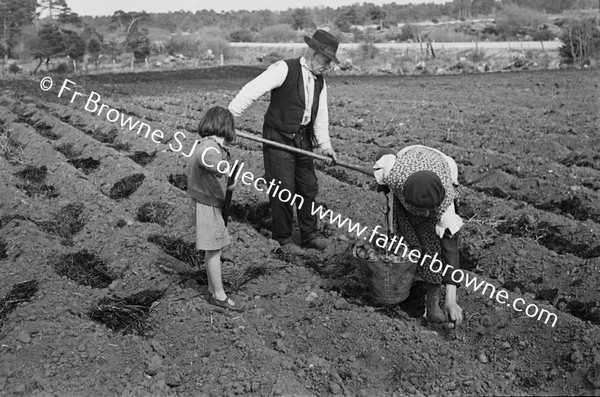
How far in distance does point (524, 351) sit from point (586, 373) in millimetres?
389

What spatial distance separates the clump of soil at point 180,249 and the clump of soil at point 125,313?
2.40 feet

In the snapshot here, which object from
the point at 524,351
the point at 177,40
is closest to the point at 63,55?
the point at 177,40

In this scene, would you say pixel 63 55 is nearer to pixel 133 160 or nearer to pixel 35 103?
pixel 35 103

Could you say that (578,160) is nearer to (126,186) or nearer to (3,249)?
(126,186)

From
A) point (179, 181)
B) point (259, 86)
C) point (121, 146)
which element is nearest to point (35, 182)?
point (179, 181)

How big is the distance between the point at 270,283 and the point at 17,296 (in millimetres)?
1684

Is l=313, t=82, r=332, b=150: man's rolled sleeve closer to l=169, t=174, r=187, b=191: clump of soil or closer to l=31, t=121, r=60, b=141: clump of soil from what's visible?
l=169, t=174, r=187, b=191: clump of soil

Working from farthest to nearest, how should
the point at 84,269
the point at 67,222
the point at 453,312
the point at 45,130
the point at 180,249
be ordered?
the point at 45,130 < the point at 67,222 < the point at 180,249 < the point at 84,269 < the point at 453,312

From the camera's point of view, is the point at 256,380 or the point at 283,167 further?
the point at 283,167

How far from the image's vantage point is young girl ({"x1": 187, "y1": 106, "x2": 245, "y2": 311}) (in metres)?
4.00

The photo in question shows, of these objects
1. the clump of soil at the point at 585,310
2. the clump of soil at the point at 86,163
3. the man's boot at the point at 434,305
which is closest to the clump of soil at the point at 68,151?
the clump of soil at the point at 86,163

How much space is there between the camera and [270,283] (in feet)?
15.5

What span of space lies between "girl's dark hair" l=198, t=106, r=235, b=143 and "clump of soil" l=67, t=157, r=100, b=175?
4.33 meters

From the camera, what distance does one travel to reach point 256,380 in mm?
3410
